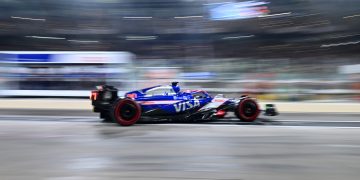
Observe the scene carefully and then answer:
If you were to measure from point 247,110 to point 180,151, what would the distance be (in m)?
4.67

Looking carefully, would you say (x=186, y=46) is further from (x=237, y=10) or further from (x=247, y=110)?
(x=247, y=110)

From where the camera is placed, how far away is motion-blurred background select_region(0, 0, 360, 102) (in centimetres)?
2138

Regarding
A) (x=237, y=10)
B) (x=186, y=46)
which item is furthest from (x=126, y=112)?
(x=237, y=10)

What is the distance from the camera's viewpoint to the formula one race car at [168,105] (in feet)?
36.0

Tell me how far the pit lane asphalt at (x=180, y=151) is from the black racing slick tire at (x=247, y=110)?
34 cm

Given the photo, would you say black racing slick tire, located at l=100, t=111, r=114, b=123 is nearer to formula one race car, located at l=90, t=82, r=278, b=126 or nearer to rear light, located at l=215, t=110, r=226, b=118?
formula one race car, located at l=90, t=82, r=278, b=126

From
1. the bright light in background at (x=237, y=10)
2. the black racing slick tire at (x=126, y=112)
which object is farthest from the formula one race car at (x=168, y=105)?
the bright light in background at (x=237, y=10)

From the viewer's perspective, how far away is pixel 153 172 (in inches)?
233

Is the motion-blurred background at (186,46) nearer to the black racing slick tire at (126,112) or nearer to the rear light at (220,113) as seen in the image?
the rear light at (220,113)

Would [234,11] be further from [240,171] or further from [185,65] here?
[240,171]

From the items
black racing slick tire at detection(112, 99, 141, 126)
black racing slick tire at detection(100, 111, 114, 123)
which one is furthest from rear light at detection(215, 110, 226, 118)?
black racing slick tire at detection(100, 111, 114, 123)

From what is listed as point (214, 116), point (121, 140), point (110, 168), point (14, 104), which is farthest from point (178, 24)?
point (110, 168)

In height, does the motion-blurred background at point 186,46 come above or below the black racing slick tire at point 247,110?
above

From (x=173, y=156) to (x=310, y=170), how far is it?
223cm
